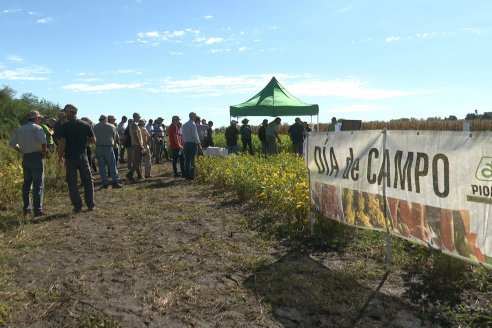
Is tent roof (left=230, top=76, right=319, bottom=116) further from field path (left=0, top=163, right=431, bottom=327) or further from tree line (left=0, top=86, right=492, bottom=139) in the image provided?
tree line (left=0, top=86, right=492, bottom=139)

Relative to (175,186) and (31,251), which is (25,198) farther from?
(175,186)

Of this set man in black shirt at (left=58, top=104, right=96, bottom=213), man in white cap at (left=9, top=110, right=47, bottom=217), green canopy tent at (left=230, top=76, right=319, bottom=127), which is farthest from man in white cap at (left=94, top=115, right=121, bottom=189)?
green canopy tent at (left=230, top=76, right=319, bottom=127)

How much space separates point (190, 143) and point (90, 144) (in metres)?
2.96

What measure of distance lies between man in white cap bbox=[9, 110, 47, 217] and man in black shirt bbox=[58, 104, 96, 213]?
1.16ft

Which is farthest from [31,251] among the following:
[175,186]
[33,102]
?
[33,102]

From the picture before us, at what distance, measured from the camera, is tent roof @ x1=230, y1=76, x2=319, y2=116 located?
17.1 meters

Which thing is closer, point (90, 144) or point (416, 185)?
point (416, 185)

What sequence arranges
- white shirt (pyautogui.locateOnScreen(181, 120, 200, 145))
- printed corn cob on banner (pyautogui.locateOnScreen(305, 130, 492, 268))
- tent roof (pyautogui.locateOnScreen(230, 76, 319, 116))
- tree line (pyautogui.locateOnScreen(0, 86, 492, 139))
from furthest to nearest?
tree line (pyautogui.locateOnScreen(0, 86, 492, 139)) → tent roof (pyautogui.locateOnScreen(230, 76, 319, 116)) → white shirt (pyautogui.locateOnScreen(181, 120, 200, 145)) → printed corn cob on banner (pyautogui.locateOnScreen(305, 130, 492, 268))

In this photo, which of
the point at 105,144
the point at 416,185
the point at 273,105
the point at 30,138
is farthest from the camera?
the point at 273,105

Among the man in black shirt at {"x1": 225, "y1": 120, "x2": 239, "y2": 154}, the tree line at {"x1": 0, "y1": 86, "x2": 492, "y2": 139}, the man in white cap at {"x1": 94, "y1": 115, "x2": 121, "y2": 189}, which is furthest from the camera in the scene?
the tree line at {"x1": 0, "y1": 86, "x2": 492, "y2": 139}

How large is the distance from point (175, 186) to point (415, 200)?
7997 mm

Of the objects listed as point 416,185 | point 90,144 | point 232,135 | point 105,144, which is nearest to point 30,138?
point 90,144

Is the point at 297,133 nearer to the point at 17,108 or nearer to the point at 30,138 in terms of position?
the point at 30,138

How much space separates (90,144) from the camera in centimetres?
973
